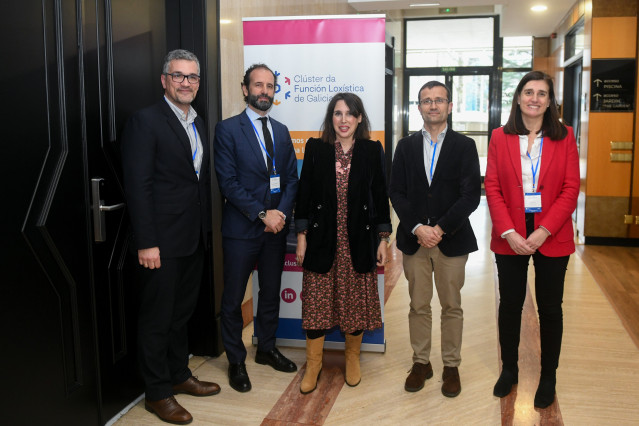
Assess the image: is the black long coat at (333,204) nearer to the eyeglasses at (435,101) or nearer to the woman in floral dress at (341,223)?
the woman in floral dress at (341,223)

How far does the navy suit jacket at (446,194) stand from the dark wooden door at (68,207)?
1.41 m

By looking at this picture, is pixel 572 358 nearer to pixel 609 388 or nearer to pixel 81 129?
pixel 609 388

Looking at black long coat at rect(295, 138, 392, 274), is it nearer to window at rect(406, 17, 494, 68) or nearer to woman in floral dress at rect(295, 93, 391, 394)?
woman in floral dress at rect(295, 93, 391, 394)

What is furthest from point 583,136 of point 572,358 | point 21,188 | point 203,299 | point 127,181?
point 21,188

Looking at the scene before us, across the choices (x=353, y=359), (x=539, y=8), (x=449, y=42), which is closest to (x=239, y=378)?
(x=353, y=359)

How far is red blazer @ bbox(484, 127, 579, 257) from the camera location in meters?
2.55

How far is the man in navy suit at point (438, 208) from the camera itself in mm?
2693

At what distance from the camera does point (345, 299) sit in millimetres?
2859

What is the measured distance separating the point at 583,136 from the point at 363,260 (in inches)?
195

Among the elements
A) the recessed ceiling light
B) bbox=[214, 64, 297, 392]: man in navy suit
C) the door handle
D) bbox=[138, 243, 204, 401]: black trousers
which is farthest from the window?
the door handle

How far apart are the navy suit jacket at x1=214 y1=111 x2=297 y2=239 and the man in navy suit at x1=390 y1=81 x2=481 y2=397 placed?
0.68 metres

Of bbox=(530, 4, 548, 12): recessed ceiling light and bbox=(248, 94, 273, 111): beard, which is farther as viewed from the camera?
bbox=(530, 4, 548, 12): recessed ceiling light

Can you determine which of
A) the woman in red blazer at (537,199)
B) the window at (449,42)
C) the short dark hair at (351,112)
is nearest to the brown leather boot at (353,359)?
the woman in red blazer at (537,199)

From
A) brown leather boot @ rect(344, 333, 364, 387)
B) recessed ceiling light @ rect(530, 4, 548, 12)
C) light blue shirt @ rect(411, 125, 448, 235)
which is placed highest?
recessed ceiling light @ rect(530, 4, 548, 12)
